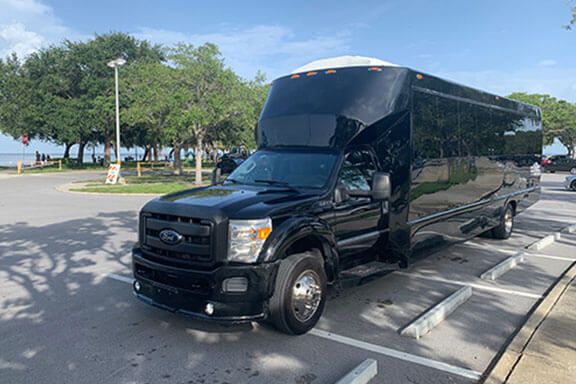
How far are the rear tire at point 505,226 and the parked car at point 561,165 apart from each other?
35.0 m

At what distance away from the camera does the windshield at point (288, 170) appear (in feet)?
16.6

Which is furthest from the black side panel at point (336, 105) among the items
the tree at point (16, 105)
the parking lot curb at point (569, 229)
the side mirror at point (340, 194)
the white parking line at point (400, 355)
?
the tree at point (16, 105)

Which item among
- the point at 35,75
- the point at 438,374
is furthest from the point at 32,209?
the point at 35,75

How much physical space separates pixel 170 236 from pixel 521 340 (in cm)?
345

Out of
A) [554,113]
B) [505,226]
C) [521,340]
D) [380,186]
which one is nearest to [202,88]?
[505,226]

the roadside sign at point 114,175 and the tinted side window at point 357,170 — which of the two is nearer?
the tinted side window at point 357,170

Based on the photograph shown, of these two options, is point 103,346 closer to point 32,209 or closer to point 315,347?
point 315,347

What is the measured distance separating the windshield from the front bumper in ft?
4.32

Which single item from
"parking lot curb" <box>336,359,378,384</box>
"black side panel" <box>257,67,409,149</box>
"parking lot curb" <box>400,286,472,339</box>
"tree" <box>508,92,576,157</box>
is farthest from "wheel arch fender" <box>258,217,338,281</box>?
"tree" <box>508,92,576,157</box>

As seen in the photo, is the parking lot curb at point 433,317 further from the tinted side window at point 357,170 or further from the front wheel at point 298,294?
the tinted side window at point 357,170

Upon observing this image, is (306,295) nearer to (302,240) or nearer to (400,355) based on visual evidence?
(302,240)

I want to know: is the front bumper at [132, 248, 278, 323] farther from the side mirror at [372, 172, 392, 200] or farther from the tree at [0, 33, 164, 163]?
the tree at [0, 33, 164, 163]

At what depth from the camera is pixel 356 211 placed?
16.9 ft

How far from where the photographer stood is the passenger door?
4.95m
